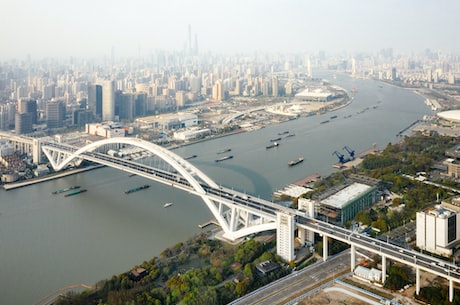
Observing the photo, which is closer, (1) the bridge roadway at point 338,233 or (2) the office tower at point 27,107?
(1) the bridge roadway at point 338,233

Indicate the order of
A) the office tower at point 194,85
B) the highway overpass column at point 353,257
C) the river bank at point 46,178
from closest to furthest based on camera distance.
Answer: the highway overpass column at point 353,257
the river bank at point 46,178
the office tower at point 194,85

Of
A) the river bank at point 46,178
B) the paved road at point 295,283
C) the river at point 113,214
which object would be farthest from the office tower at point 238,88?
the paved road at point 295,283

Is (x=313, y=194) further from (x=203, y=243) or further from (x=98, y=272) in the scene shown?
(x=98, y=272)

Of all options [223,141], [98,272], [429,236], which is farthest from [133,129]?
[429,236]

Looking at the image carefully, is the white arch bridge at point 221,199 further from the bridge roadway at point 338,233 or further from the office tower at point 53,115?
the office tower at point 53,115

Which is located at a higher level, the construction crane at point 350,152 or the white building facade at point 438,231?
the construction crane at point 350,152
